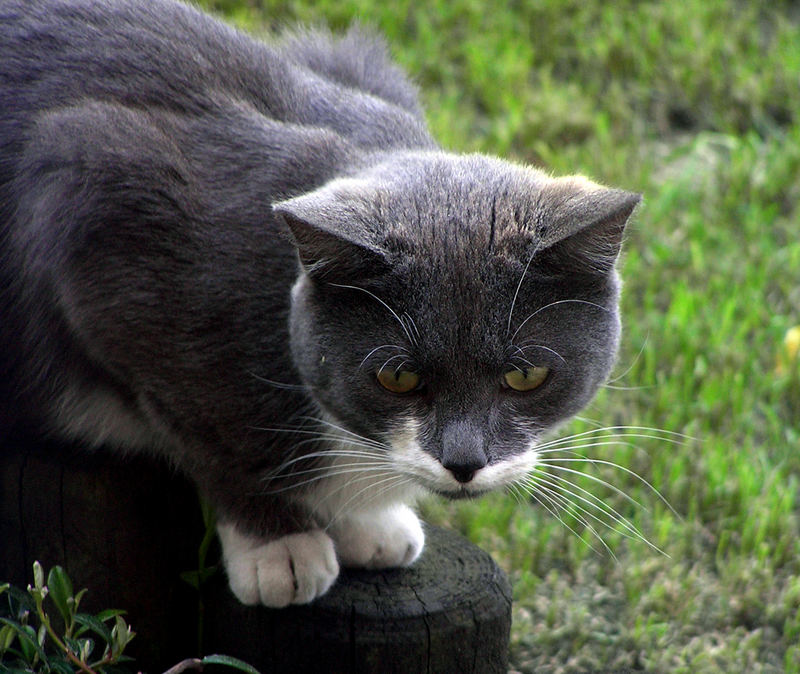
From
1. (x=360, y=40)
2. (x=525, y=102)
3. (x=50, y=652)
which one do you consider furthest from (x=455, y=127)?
(x=50, y=652)

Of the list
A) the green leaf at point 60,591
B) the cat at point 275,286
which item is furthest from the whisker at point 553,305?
the green leaf at point 60,591

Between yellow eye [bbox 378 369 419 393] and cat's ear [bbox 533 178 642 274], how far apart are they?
31 centimetres

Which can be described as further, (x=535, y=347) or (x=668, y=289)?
(x=668, y=289)

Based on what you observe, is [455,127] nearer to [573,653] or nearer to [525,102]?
[525,102]

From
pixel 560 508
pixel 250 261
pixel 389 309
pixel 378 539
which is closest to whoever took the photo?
pixel 389 309

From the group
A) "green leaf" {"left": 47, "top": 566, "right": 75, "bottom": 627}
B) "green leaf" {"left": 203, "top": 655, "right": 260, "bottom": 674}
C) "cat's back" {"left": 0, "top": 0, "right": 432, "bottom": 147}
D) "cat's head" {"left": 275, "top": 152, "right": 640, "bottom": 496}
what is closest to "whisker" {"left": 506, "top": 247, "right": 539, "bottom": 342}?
"cat's head" {"left": 275, "top": 152, "right": 640, "bottom": 496}

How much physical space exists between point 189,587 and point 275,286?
2.53 feet

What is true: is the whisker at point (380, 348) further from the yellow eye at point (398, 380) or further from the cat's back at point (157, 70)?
the cat's back at point (157, 70)

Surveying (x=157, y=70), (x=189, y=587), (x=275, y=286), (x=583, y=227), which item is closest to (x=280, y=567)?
(x=189, y=587)

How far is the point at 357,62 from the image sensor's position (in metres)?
2.68

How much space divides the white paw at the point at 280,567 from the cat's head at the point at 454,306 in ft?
1.02

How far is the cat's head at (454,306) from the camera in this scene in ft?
6.13

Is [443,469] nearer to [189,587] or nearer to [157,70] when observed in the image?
[189,587]

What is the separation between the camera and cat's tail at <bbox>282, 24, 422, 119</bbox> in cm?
264
